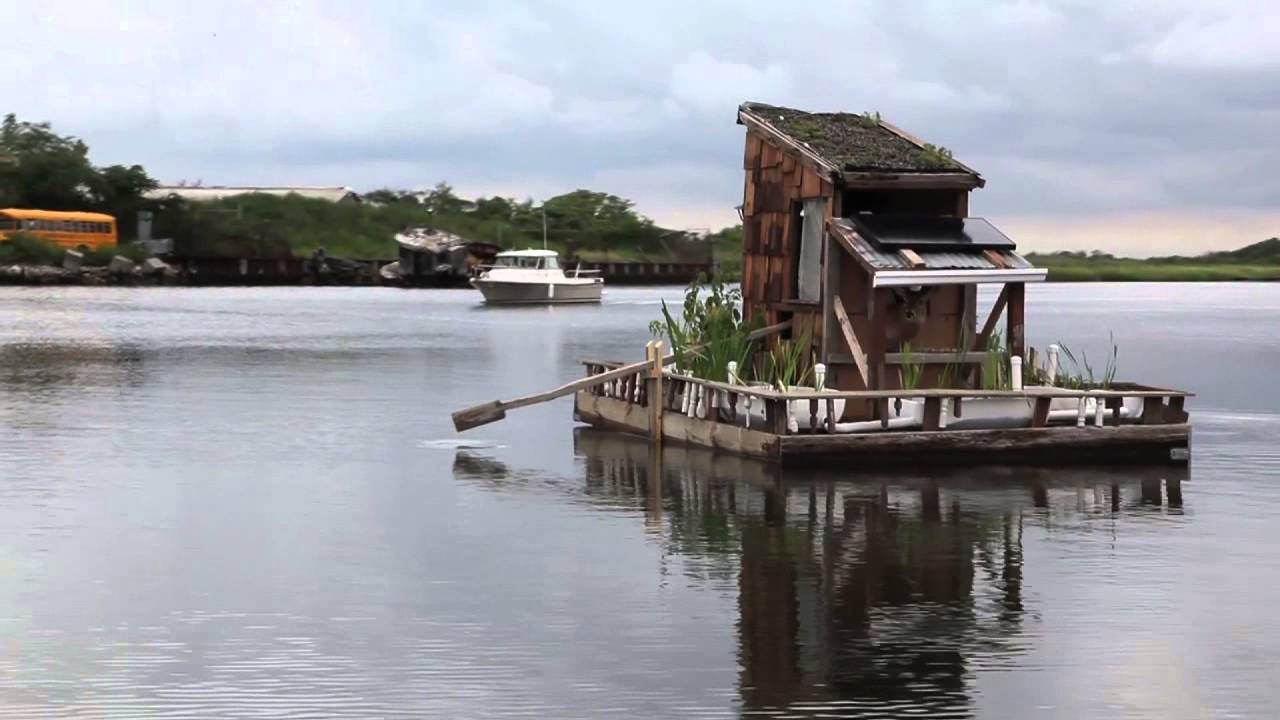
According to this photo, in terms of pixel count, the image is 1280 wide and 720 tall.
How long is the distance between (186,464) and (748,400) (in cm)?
729

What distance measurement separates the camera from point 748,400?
24141 millimetres

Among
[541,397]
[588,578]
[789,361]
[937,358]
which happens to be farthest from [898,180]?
[588,578]

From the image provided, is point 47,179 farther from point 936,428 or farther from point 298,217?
point 936,428

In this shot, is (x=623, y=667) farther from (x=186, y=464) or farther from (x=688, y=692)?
(x=186, y=464)

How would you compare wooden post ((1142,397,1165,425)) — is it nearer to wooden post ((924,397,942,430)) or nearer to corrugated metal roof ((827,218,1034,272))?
corrugated metal roof ((827,218,1034,272))

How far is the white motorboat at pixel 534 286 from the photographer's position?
106 meters

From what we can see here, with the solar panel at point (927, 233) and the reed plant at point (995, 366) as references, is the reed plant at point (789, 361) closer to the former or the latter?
the solar panel at point (927, 233)

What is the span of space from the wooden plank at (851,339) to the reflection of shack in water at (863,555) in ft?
4.41

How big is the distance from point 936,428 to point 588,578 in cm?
807

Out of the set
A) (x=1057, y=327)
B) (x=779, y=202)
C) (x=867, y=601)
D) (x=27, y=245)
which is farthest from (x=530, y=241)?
(x=867, y=601)

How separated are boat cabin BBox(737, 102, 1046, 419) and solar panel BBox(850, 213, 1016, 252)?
2 centimetres

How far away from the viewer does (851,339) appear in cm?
2383

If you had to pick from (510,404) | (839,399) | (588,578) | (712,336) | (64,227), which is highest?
(64,227)

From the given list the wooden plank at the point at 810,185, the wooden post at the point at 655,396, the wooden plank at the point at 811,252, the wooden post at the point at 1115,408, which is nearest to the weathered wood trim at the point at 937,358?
the wooden plank at the point at 811,252
